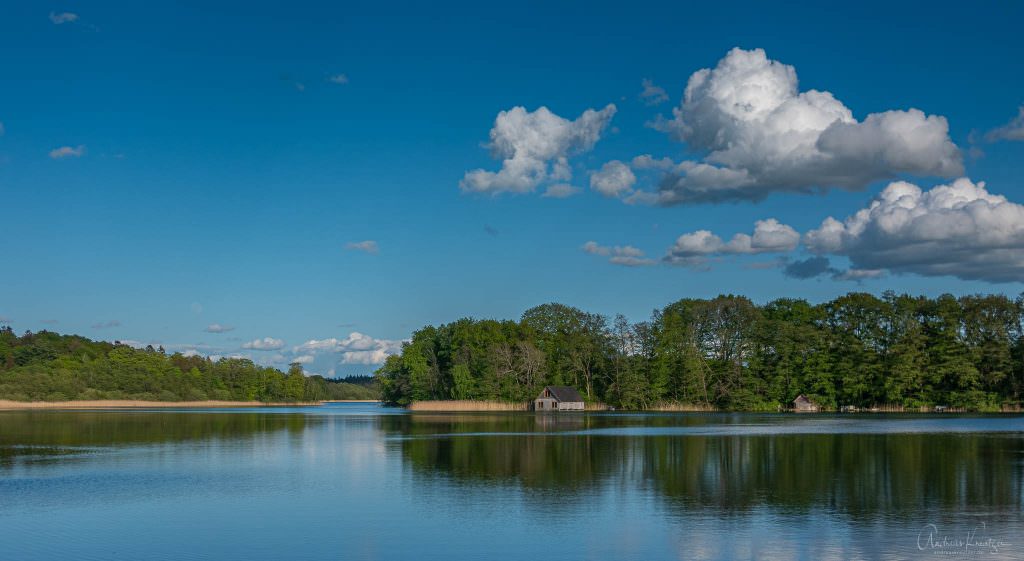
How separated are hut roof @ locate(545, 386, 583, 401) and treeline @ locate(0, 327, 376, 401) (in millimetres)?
81771

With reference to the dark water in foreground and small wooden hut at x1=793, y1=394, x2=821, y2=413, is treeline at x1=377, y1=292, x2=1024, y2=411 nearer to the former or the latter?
small wooden hut at x1=793, y1=394, x2=821, y2=413

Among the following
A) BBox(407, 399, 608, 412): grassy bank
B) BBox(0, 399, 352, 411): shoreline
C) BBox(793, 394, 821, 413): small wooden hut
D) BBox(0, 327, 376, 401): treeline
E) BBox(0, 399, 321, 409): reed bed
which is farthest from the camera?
BBox(0, 327, 376, 401): treeline

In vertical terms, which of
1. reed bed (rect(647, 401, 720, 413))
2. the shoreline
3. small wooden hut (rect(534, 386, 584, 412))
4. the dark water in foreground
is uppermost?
the dark water in foreground

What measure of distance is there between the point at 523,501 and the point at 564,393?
8527cm

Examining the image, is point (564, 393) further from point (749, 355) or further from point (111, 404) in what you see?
point (111, 404)

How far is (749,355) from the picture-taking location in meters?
107

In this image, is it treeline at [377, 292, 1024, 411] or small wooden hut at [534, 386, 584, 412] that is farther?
small wooden hut at [534, 386, 584, 412]

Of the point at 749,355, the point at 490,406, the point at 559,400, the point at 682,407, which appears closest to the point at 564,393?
the point at 559,400

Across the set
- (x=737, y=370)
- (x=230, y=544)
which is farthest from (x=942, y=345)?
(x=230, y=544)

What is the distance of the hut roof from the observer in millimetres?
107938

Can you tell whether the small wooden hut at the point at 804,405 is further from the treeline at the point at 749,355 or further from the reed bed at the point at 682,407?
the reed bed at the point at 682,407

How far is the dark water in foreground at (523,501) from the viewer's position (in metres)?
17.5

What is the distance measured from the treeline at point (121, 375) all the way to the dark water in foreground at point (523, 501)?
105m

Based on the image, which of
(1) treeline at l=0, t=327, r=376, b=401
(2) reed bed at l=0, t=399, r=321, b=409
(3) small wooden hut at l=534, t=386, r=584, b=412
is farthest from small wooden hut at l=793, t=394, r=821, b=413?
(1) treeline at l=0, t=327, r=376, b=401
